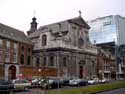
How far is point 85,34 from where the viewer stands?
7662cm

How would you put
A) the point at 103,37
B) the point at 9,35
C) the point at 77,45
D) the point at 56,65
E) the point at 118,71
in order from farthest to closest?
the point at 103,37, the point at 118,71, the point at 77,45, the point at 56,65, the point at 9,35

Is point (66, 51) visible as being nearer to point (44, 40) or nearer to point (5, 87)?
point (44, 40)

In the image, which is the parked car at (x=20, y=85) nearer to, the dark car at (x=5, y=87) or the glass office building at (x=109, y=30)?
the dark car at (x=5, y=87)

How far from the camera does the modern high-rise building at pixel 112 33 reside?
11258cm

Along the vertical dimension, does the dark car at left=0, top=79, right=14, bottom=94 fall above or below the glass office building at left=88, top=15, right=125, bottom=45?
below

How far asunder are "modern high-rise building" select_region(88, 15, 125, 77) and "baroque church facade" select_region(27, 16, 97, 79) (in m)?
36.0

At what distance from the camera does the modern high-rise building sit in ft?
369

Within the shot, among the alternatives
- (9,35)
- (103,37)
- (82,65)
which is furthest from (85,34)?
(103,37)

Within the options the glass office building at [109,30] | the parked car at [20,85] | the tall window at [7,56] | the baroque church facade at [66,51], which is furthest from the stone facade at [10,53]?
the glass office building at [109,30]

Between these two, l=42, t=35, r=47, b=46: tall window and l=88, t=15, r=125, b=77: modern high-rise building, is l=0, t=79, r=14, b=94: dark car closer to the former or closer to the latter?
l=42, t=35, r=47, b=46: tall window

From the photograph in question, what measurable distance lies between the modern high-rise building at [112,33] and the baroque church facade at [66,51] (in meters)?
36.0

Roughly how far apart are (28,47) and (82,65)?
680 inches

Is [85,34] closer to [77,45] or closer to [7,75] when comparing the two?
[77,45]

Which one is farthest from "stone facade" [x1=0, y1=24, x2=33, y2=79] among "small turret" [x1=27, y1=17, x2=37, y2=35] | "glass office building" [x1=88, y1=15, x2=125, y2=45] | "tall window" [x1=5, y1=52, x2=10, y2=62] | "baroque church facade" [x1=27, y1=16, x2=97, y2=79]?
"glass office building" [x1=88, y1=15, x2=125, y2=45]
